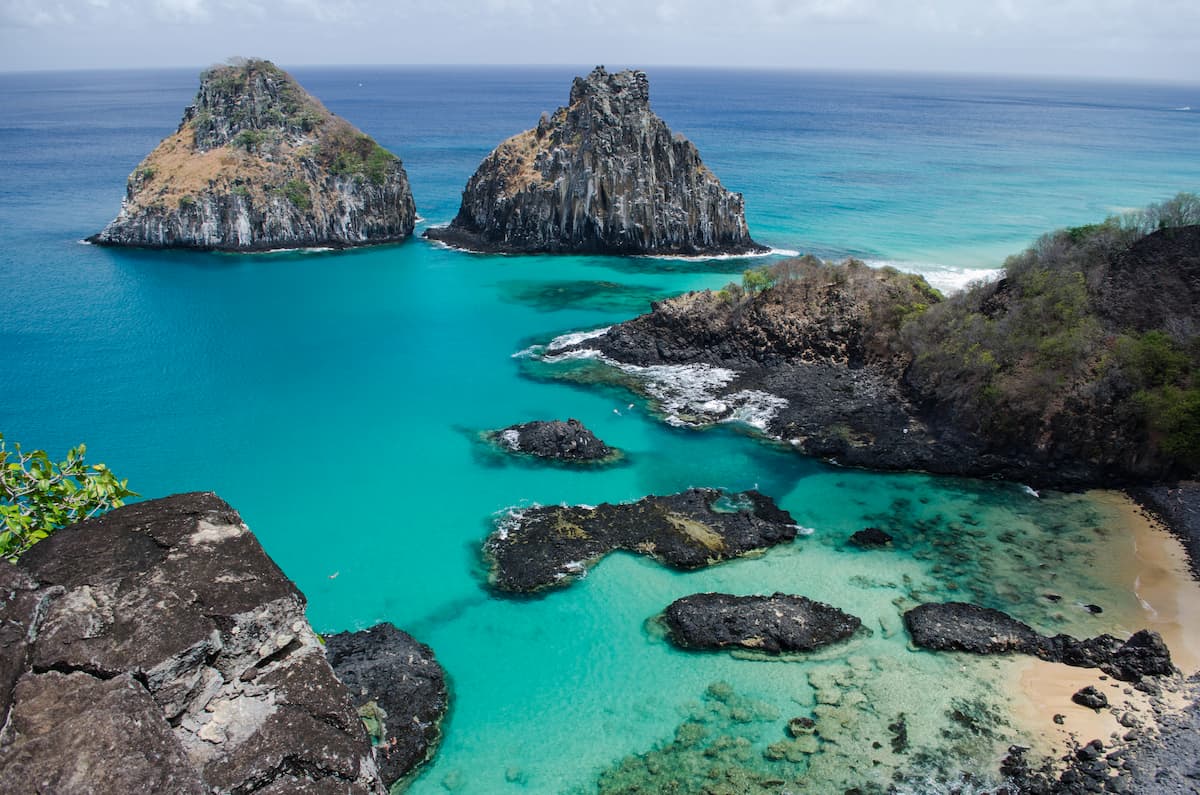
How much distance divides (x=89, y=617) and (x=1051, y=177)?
132 m

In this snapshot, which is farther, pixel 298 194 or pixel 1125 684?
pixel 298 194

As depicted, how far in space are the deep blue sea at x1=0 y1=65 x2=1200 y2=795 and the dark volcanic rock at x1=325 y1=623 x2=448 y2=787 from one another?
2.35 ft

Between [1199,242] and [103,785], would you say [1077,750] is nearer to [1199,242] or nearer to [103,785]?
[103,785]

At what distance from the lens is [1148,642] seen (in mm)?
24531

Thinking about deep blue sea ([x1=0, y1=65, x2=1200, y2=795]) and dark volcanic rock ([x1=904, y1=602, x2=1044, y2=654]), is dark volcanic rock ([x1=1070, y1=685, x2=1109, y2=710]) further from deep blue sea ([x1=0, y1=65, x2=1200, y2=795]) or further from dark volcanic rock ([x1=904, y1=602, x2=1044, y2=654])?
dark volcanic rock ([x1=904, y1=602, x2=1044, y2=654])

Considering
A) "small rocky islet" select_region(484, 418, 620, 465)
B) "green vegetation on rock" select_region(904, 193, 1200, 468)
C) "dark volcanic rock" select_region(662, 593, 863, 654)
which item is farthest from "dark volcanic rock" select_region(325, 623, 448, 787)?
"green vegetation on rock" select_region(904, 193, 1200, 468)

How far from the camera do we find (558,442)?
38.0 m

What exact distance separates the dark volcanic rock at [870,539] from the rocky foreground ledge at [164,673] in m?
25.3

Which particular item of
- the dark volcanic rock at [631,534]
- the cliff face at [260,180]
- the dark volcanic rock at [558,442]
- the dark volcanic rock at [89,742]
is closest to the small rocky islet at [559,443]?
the dark volcanic rock at [558,442]

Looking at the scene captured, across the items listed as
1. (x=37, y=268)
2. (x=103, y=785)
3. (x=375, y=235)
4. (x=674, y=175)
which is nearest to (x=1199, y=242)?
(x=674, y=175)

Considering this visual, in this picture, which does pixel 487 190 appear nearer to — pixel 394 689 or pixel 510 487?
pixel 510 487

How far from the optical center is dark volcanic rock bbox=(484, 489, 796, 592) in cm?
2969

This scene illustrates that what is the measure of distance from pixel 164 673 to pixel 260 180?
7771 cm

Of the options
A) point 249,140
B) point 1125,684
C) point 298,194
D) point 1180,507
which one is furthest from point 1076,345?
point 249,140
